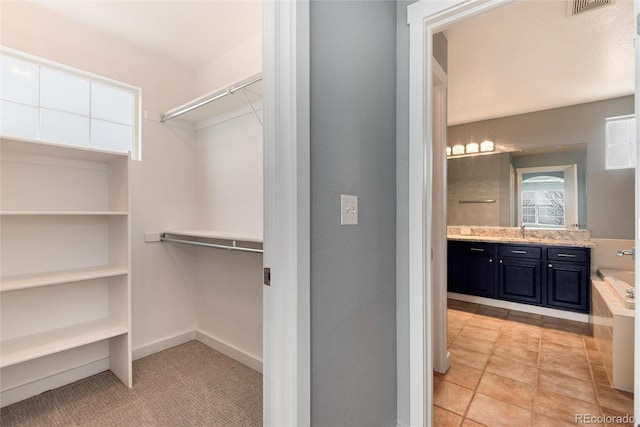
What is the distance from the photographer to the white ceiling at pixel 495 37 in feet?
6.68

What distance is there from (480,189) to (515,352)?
2.36 meters

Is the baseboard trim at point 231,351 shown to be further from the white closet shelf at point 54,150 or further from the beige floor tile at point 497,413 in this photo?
the white closet shelf at point 54,150

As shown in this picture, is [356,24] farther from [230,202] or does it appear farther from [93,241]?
[93,241]

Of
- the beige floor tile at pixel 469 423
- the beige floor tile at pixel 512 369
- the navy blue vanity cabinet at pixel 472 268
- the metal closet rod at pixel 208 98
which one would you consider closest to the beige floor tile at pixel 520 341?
the beige floor tile at pixel 512 369

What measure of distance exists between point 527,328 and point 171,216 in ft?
12.1

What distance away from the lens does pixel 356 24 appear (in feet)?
4.17

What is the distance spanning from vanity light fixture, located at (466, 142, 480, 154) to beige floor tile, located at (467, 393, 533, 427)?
3.37 meters

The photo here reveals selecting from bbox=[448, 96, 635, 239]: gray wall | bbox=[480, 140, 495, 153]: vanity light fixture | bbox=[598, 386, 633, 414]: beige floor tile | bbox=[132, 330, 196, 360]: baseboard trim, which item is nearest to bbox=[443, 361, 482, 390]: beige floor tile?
bbox=[598, 386, 633, 414]: beige floor tile

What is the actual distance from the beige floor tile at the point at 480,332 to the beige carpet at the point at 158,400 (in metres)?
2.09

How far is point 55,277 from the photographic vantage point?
1898 millimetres

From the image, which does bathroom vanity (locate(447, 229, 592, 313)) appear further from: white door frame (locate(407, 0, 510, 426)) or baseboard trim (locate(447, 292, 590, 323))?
white door frame (locate(407, 0, 510, 426))

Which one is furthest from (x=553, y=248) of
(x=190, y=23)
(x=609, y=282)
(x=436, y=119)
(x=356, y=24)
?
(x=190, y=23)

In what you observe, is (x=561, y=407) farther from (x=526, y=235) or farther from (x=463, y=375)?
(x=526, y=235)

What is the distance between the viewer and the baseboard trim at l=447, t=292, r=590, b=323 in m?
3.39
